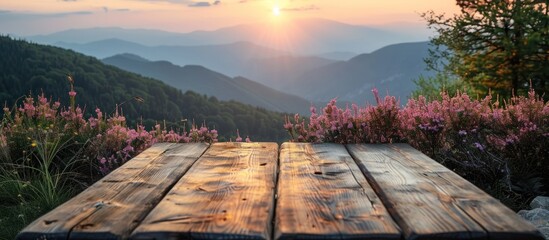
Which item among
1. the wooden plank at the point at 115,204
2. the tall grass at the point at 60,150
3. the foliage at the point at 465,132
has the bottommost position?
the tall grass at the point at 60,150

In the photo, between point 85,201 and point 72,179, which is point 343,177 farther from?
point 72,179

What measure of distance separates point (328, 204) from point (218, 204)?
0.38 metres

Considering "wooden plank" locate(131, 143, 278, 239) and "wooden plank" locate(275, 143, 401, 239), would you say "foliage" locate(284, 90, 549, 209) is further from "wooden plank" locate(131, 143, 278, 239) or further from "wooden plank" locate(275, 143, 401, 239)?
"wooden plank" locate(131, 143, 278, 239)

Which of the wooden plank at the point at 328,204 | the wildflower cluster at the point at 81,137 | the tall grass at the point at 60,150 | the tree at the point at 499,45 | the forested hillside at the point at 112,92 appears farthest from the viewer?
the forested hillside at the point at 112,92

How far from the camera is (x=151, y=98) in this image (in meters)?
68.5

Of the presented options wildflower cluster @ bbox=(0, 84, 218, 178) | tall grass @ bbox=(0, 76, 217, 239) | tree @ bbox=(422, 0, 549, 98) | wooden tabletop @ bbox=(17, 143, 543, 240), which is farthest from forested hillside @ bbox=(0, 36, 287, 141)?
wooden tabletop @ bbox=(17, 143, 543, 240)

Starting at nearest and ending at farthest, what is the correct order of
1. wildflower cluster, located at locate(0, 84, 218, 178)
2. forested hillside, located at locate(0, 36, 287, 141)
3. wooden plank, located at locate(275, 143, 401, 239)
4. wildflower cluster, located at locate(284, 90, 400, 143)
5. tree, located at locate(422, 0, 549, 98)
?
wooden plank, located at locate(275, 143, 401, 239), wildflower cluster, located at locate(284, 90, 400, 143), wildflower cluster, located at locate(0, 84, 218, 178), tree, located at locate(422, 0, 549, 98), forested hillside, located at locate(0, 36, 287, 141)

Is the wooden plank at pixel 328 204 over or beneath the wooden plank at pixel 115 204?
over

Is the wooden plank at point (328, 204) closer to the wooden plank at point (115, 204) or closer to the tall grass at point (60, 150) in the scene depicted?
the wooden plank at point (115, 204)

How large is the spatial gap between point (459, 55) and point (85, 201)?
16.5m

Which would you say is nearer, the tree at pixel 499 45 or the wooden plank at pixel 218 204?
the wooden plank at pixel 218 204

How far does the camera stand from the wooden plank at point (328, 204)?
164 centimetres

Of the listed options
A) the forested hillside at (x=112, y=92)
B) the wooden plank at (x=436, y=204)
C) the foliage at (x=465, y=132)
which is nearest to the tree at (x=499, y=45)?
the foliage at (x=465, y=132)

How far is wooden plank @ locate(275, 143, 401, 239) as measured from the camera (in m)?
1.64
